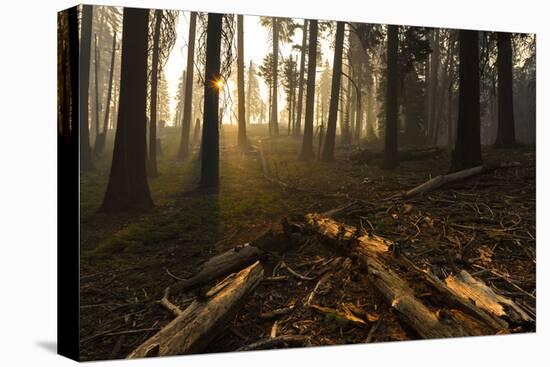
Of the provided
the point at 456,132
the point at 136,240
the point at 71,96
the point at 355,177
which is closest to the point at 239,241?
the point at 136,240

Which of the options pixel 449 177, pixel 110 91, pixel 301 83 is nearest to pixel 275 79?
pixel 301 83

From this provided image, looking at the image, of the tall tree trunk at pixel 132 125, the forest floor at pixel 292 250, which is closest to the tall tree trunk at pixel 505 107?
the forest floor at pixel 292 250

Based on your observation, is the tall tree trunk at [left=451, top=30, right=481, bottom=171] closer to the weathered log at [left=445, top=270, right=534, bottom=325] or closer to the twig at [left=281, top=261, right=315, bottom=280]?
the weathered log at [left=445, top=270, right=534, bottom=325]

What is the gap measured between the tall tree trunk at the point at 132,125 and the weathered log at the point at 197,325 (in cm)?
134

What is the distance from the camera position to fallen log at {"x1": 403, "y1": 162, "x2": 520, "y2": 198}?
8.12 meters

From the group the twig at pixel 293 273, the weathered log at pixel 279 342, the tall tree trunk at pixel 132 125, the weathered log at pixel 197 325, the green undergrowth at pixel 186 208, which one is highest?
the tall tree trunk at pixel 132 125

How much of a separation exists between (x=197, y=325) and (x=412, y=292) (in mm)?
2727

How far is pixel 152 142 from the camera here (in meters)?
6.98

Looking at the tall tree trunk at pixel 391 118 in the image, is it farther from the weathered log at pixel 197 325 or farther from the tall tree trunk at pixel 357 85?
the weathered log at pixel 197 325

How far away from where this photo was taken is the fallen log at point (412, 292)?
23.5ft

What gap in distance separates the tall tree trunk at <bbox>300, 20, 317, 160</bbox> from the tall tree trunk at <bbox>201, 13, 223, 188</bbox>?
46.9 inches

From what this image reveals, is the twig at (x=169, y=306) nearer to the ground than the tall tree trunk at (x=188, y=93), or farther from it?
nearer to the ground

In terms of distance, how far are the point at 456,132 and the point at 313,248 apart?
274 cm

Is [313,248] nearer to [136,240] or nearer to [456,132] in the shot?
[136,240]
